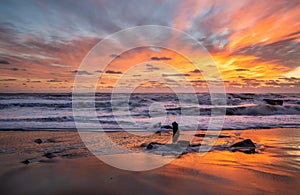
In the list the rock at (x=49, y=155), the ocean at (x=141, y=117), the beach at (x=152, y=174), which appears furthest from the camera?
the ocean at (x=141, y=117)

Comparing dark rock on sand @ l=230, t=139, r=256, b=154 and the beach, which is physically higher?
dark rock on sand @ l=230, t=139, r=256, b=154

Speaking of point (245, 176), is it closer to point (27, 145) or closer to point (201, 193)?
point (201, 193)

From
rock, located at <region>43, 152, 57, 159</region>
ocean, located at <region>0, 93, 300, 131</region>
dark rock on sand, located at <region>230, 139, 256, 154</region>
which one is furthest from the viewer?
ocean, located at <region>0, 93, 300, 131</region>

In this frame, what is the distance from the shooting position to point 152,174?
3.64 m

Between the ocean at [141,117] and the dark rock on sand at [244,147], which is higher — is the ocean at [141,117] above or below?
above

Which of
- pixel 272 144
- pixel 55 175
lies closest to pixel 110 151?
pixel 55 175

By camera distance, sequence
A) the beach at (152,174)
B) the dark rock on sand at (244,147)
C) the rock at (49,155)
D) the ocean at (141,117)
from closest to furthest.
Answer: the beach at (152,174) → the rock at (49,155) → the dark rock on sand at (244,147) → the ocean at (141,117)

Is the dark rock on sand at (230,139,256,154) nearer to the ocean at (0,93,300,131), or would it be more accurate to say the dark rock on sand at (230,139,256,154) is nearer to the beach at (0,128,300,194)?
the beach at (0,128,300,194)

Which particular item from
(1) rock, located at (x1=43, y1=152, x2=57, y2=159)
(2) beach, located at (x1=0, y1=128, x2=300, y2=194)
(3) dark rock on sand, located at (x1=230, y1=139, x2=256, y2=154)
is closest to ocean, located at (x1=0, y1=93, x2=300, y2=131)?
(3) dark rock on sand, located at (x1=230, y1=139, x2=256, y2=154)

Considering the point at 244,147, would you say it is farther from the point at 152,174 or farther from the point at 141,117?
the point at 141,117

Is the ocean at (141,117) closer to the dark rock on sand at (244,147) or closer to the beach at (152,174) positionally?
the dark rock on sand at (244,147)

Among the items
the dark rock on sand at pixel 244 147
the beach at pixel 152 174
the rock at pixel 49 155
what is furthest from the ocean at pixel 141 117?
the beach at pixel 152 174

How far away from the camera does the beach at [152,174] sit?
118 inches

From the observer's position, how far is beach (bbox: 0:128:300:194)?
3002 millimetres
